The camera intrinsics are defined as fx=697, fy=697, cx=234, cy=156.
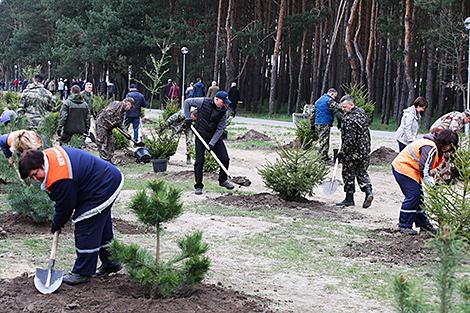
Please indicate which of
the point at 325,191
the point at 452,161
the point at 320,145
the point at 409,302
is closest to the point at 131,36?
the point at 320,145

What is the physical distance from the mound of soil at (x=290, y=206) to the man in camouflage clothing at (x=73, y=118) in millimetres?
4239

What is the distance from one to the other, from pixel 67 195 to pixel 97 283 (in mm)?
797

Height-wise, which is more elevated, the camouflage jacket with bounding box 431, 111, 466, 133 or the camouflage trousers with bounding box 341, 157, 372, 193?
the camouflage jacket with bounding box 431, 111, 466, 133

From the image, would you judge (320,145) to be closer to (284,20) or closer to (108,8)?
(284,20)

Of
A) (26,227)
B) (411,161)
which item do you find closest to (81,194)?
(26,227)

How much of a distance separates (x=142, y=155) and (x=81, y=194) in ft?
33.5

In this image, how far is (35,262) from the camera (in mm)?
6742

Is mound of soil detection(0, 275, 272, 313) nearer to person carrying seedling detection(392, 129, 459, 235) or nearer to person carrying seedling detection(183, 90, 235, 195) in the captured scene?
person carrying seedling detection(392, 129, 459, 235)

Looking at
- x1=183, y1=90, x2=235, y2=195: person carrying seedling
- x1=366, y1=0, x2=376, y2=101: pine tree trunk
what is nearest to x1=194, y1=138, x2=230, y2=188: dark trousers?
x1=183, y1=90, x2=235, y2=195: person carrying seedling

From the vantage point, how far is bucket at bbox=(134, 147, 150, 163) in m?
15.5

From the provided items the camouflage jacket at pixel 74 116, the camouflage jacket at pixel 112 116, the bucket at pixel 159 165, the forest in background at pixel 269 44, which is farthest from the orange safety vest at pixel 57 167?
the forest in background at pixel 269 44

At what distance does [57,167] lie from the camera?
209 inches

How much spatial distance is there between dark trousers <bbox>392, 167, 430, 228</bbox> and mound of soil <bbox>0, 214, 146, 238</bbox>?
322 centimetres

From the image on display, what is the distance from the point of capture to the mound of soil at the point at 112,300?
5.05 metres
